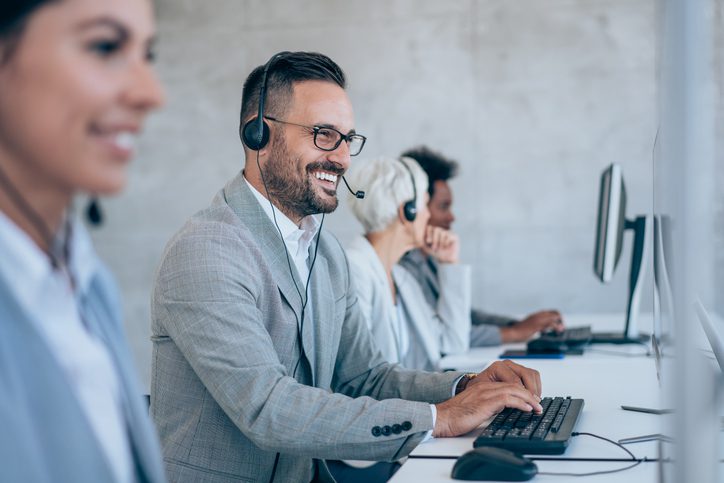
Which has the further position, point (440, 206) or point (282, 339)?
point (440, 206)

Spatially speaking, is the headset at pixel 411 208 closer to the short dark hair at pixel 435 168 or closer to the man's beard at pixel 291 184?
the short dark hair at pixel 435 168

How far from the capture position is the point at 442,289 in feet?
9.89

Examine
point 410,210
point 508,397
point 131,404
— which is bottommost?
point 508,397

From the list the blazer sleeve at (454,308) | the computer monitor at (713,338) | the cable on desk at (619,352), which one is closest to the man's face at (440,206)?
the blazer sleeve at (454,308)

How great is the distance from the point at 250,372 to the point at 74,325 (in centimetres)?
60

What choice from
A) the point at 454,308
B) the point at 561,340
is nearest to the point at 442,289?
the point at 454,308

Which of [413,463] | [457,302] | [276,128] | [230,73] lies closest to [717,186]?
[457,302]

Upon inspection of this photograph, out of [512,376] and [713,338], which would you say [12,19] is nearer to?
[713,338]

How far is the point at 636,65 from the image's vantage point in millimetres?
4656

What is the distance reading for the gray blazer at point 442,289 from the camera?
2992mm

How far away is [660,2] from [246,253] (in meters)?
0.99

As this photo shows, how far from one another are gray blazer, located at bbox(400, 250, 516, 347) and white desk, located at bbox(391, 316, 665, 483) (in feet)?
0.25

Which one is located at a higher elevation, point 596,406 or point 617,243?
point 617,243

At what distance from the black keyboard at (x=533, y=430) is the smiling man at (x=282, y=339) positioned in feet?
0.11
